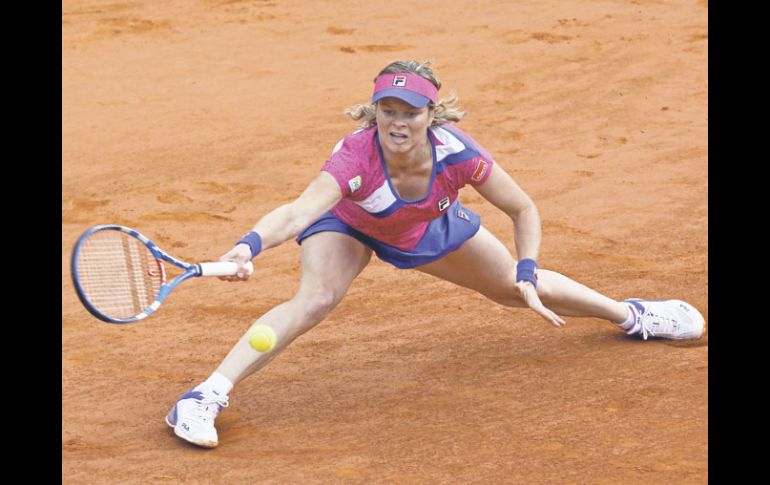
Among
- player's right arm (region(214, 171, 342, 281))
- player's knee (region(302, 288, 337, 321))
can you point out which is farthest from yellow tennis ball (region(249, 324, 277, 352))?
player's right arm (region(214, 171, 342, 281))

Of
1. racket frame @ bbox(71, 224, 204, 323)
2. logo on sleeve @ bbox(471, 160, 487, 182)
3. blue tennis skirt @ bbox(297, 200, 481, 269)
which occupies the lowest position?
blue tennis skirt @ bbox(297, 200, 481, 269)

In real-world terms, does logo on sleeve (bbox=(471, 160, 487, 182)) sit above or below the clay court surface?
above

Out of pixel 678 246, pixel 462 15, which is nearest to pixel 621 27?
pixel 462 15

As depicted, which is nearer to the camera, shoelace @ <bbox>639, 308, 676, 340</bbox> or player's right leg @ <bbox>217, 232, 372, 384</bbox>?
player's right leg @ <bbox>217, 232, 372, 384</bbox>

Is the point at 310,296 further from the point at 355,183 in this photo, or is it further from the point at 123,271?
the point at 123,271

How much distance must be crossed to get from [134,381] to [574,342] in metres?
2.14

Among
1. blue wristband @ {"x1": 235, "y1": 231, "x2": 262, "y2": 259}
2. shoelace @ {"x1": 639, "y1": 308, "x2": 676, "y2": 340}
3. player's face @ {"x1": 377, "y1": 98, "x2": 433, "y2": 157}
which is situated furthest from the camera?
shoelace @ {"x1": 639, "y1": 308, "x2": 676, "y2": 340}

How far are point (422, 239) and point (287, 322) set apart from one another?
0.69 metres

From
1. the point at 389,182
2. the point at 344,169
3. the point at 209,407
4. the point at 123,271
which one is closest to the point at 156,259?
the point at 123,271

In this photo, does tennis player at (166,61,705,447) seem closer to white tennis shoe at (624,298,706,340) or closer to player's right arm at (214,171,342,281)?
player's right arm at (214,171,342,281)

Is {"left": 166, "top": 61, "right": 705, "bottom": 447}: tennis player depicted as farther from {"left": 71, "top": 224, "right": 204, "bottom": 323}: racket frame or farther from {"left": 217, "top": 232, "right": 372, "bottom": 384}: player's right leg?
{"left": 71, "top": 224, "right": 204, "bottom": 323}: racket frame

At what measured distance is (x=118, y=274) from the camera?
187 inches

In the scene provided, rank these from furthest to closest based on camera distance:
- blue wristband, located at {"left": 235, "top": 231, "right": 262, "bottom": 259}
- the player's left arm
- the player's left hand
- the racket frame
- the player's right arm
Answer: the player's left arm → the player's left hand → the player's right arm → blue wristband, located at {"left": 235, "top": 231, "right": 262, "bottom": 259} → the racket frame

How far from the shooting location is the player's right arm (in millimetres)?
4770
